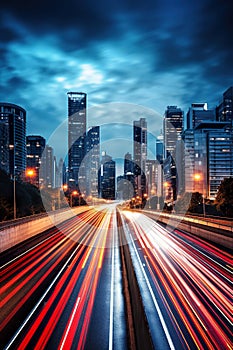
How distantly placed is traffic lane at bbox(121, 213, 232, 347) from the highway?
0.12 feet

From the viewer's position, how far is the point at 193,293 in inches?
789

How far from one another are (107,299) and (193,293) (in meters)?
4.64

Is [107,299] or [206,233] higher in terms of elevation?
[206,233]

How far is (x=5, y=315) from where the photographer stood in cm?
1673

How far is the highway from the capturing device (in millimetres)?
13961

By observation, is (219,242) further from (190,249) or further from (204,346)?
(204,346)

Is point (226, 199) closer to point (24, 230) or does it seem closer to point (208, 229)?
point (208, 229)

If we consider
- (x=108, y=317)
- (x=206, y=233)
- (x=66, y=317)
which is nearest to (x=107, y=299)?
(x=108, y=317)

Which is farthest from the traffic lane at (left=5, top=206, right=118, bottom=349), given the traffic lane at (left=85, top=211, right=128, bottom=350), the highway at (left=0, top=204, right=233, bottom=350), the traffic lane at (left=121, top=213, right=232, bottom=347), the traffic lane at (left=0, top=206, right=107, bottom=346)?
the traffic lane at (left=121, top=213, right=232, bottom=347)

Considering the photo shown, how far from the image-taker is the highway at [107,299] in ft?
45.8

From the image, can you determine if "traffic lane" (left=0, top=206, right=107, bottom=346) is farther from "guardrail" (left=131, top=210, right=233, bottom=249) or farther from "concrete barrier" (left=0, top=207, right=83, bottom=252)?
"guardrail" (left=131, top=210, right=233, bottom=249)

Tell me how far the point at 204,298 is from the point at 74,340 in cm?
808

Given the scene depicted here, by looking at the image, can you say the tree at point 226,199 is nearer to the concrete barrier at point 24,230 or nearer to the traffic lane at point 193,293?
the concrete barrier at point 24,230

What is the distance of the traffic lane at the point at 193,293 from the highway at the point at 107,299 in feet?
0.12
